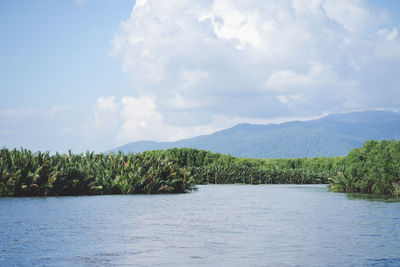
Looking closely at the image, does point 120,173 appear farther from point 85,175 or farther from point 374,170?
Result: point 374,170

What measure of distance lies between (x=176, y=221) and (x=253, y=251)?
7966 millimetres

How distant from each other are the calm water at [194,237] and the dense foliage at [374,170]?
14.9 meters

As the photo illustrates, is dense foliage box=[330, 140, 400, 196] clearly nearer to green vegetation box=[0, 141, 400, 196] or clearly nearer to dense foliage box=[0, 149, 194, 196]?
green vegetation box=[0, 141, 400, 196]

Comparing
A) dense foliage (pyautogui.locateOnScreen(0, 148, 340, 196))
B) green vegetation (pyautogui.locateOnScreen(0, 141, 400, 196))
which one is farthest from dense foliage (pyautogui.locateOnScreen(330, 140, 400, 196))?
dense foliage (pyautogui.locateOnScreen(0, 148, 340, 196))

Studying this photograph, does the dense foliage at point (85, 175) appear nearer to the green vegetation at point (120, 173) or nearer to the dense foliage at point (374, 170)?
the green vegetation at point (120, 173)

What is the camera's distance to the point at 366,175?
42.7m

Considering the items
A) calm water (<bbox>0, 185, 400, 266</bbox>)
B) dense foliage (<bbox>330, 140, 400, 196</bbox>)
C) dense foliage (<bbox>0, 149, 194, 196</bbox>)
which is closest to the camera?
calm water (<bbox>0, 185, 400, 266</bbox>)

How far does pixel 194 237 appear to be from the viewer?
1647cm

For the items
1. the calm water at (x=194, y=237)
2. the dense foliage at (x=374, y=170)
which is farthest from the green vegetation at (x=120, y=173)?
the calm water at (x=194, y=237)

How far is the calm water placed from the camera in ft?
41.1

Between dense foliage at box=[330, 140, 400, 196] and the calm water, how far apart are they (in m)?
14.9

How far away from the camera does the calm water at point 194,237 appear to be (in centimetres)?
1253

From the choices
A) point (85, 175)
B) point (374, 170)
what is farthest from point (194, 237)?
point (374, 170)

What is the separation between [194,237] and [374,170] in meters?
28.8
